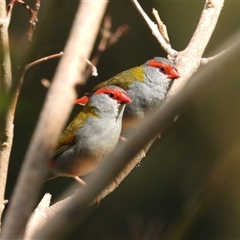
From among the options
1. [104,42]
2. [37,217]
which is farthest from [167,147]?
[104,42]

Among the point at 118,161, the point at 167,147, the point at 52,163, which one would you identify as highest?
the point at 118,161

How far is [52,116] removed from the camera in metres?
0.68

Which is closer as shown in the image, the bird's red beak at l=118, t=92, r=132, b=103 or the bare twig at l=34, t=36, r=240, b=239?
the bare twig at l=34, t=36, r=240, b=239

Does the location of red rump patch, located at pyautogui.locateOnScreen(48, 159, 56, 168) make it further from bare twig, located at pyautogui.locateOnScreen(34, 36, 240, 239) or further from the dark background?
bare twig, located at pyautogui.locateOnScreen(34, 36, 240, 239)

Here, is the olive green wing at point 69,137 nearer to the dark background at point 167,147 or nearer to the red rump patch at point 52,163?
the red rump patch at point 52,163

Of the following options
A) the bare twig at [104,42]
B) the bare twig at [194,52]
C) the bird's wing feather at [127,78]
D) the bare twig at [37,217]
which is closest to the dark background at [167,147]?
the bird's wing feather at [127,78]

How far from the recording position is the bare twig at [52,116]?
650 millimetres

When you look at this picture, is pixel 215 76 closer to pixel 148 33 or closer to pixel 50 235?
pixel 50 235

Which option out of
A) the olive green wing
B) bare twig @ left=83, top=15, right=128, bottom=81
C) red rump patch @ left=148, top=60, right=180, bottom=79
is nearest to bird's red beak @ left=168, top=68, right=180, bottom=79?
red rump patch @ left=148, top=60, right=180, bottom=79

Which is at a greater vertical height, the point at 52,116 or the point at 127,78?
the point at 52,116

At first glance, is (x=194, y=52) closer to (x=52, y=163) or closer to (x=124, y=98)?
(x=124, y=98)

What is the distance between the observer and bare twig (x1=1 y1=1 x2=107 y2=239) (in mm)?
650

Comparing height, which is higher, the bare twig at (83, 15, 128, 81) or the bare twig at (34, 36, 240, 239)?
the bare twig at (83, 15, 128, 81)

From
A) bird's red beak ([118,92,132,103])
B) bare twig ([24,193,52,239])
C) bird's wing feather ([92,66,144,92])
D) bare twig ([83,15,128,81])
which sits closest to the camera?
bare twig ([83,15,128,81])
